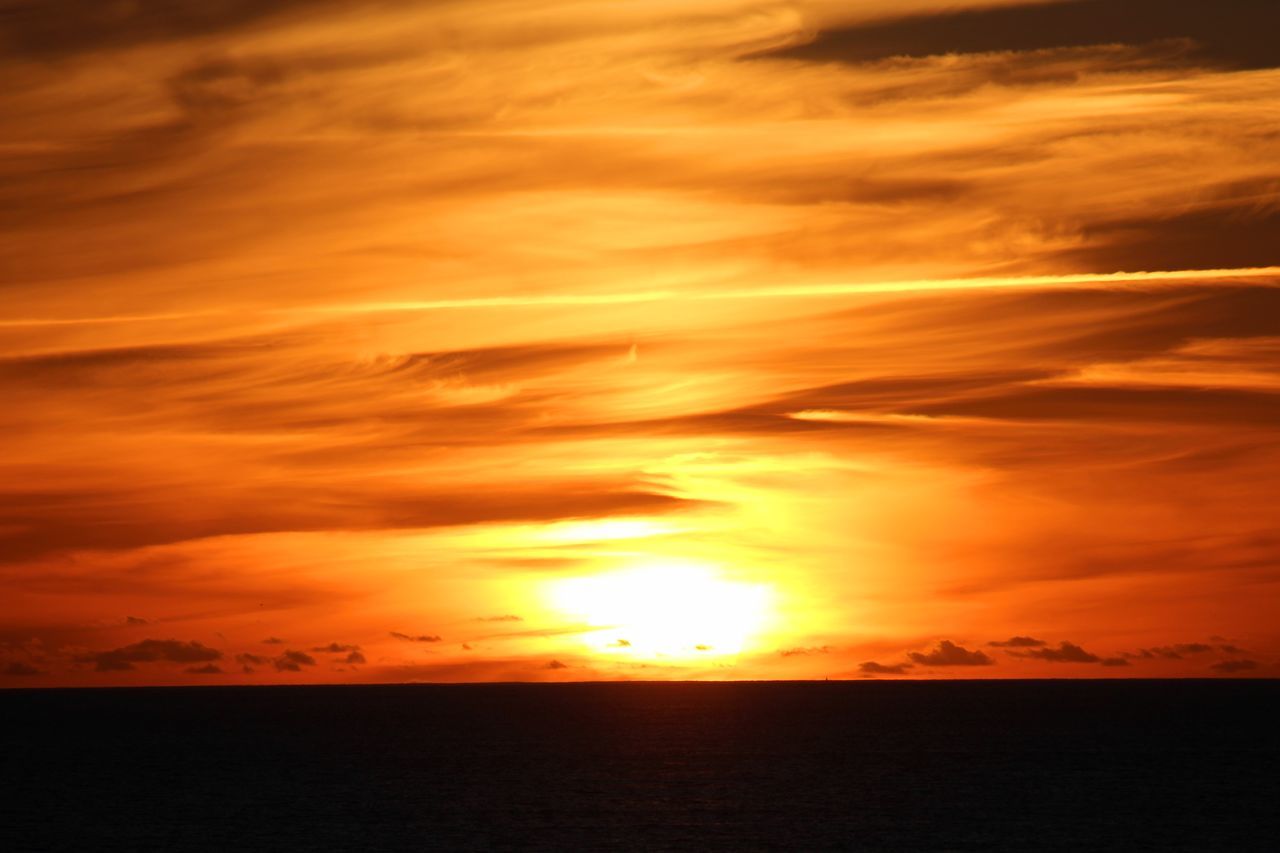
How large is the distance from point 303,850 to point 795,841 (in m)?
37.4

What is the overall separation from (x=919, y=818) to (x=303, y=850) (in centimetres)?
5324

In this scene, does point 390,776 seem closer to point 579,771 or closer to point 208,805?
point 579,771

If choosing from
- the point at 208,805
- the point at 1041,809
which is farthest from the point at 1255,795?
the point at 208,805

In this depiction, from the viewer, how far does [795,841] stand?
395 ft

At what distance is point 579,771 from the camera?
187875 millimetres

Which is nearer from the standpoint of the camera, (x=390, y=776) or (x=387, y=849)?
(x=387, y=849)

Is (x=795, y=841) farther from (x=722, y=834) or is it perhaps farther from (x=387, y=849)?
(x=387, y=849)

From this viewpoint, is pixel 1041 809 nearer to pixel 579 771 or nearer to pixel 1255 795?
pixel 1255 795

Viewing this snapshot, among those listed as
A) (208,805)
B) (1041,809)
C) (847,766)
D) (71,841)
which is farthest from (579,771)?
(71,841)

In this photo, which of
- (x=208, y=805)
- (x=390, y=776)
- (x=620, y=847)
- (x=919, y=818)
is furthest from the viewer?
(x=390, y=776)

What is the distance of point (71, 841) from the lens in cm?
12444

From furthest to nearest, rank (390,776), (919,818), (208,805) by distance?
(390,776)
(208,805)
(919,818)

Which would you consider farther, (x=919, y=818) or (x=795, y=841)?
(x=919, y=818)

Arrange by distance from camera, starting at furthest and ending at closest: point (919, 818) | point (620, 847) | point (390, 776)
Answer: point (390, 776)
point (919, 818)
point (620, 847)
